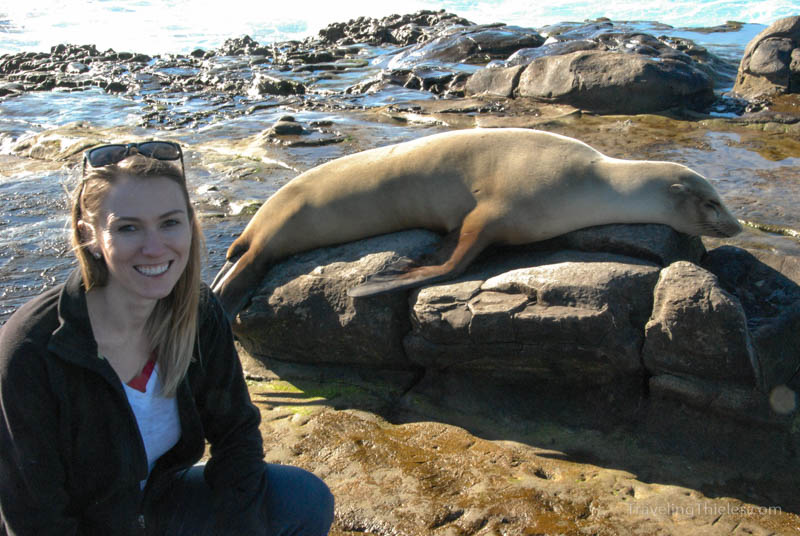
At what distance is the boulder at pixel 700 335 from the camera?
3391mm

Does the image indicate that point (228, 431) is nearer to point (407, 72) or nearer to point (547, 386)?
point (547, 386)

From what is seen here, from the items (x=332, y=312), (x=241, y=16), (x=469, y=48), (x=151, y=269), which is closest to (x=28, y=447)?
(x=151, y=269)

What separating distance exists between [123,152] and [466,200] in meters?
2.89

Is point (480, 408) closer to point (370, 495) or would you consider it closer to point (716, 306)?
point (370, 495)

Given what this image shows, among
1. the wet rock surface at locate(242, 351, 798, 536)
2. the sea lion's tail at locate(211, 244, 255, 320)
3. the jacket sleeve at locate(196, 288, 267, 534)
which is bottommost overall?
the wet rock surface at locate(242, 351, 798, 536)

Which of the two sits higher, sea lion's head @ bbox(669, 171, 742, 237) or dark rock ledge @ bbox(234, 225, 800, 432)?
sea lion's head @ bbox(669, 171, 742, 237)

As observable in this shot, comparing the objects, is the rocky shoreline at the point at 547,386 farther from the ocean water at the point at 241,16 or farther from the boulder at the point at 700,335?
the ocean water at the point at 241,16

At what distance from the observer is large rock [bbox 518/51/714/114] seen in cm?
1112

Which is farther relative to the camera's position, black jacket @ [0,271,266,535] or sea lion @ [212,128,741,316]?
sea lion @ [212,128,741,316]

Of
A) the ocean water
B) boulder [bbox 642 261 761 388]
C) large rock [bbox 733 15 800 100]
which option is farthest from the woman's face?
the ocean water

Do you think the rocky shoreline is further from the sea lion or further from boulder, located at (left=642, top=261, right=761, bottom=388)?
the sea lion

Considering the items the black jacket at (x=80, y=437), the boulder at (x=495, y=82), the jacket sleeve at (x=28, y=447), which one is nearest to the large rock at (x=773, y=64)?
the boulder at (x=495, y=82)

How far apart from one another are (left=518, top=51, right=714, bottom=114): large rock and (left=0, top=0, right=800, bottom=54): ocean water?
2052cm

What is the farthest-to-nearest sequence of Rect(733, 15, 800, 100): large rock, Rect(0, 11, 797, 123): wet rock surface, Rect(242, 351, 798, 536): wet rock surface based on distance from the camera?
1. Rect(733, 15, 800, 100): large rock
2. Rect(0, 11, 797, 123): wet rock surface
3. Rect(242, 351, 798, 536): wet rock surface
